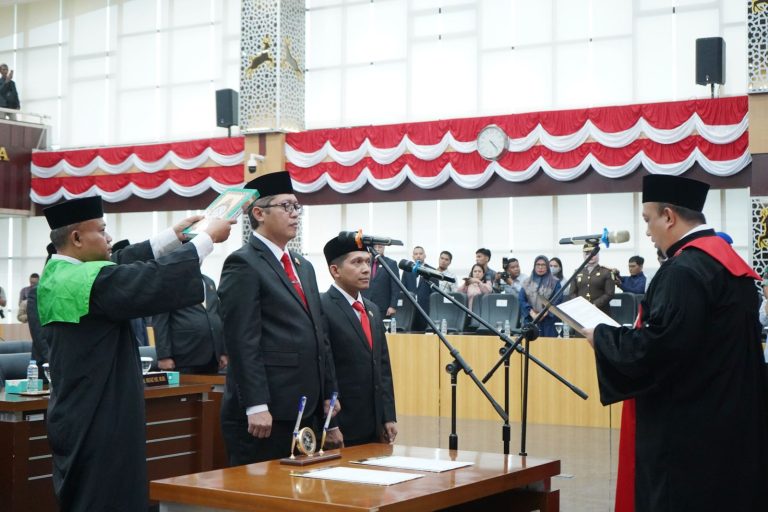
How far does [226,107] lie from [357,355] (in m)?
12.0

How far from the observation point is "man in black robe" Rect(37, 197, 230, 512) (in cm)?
323

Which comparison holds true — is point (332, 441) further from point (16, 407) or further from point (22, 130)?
point (22, 130)

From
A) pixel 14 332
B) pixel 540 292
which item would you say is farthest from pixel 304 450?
pixel 14 332

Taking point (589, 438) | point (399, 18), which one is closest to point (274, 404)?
point (589, 438)

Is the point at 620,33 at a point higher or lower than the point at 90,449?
higher

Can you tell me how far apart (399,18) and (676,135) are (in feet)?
21.2

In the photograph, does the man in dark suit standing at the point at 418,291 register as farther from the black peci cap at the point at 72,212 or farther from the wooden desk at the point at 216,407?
the black peci cap at the point at 72,212

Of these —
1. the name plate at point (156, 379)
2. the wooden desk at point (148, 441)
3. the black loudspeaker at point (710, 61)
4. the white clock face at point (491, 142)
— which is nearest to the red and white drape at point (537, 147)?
the white clock face at point (491, 142)

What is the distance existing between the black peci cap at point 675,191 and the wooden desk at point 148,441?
122 inches

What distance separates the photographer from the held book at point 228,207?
3342 mm

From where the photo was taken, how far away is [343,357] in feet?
14.2

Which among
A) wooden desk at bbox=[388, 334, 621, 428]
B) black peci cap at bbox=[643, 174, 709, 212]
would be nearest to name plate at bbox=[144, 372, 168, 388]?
black peci cap at bbox=[643, 174, 709, 212]

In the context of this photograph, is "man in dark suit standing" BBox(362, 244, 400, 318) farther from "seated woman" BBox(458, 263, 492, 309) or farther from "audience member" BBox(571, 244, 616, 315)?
"audience member" BBox(571, 244, 616, 315)

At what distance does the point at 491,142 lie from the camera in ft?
42.1
